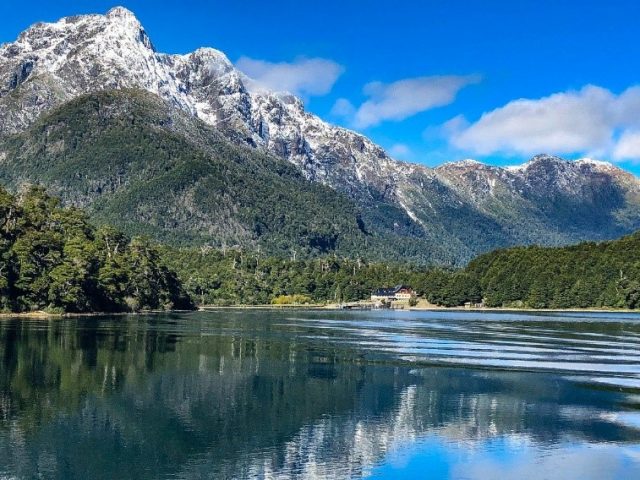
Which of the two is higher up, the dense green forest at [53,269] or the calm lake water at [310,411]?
the dense green forest at [53,269]

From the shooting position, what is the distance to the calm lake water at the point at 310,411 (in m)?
40.8

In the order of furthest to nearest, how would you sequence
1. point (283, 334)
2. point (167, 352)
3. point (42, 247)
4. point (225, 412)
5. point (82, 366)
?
point (42, 247), point (283, 334), point (167, 352), point (82, 366), point (225, 412)

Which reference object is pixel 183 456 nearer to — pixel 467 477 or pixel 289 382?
pixel 467 477

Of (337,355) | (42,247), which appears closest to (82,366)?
(337,355)

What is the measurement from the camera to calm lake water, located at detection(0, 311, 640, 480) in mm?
40812

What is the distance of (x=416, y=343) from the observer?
371 feet

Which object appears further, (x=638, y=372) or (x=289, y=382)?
(x=638, y=372)

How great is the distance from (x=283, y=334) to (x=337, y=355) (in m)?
35.2

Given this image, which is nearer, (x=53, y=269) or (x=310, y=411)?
(x=310, y=411)

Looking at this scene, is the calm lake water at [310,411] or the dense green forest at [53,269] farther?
the dense green forest at [53,269]

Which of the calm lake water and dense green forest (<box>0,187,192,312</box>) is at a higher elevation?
dense green forest (<box>0,187,192,312</box>)

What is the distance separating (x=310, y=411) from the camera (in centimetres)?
5516

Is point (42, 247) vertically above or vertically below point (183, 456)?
above

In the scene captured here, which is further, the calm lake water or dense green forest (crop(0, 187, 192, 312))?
dense green forest (crop(0, 187, 192, 312))
